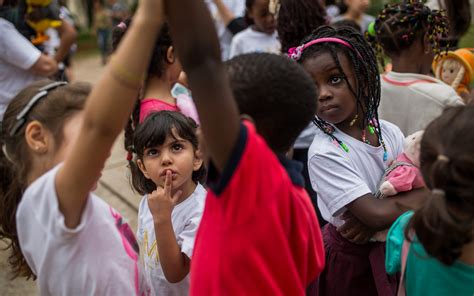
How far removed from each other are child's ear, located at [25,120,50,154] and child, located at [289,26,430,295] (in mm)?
1012

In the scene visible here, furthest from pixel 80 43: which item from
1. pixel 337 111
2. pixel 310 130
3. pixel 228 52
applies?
pixel 337 111

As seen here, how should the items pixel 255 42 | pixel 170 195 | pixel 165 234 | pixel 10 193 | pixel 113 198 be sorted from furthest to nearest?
pixel 113 198 → pixel 255 42 → pixel 170 195 → pixel 165 234 → pixel 10 193

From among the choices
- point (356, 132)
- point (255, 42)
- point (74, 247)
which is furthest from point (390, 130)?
point (255, 42)

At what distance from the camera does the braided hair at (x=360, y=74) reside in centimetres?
204

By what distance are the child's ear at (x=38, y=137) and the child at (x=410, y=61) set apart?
1874 mm

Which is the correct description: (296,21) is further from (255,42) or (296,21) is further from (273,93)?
Answer: (273,93)

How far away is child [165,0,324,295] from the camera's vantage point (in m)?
1.08

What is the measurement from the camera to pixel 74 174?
1.21 metres

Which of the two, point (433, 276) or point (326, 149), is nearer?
point (433, 276)

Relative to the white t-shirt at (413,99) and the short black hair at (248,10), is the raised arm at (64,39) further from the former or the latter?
the white t-shirt at (413,99)

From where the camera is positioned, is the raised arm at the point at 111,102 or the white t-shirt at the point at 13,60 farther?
the white t-shirt at the point at 13,60

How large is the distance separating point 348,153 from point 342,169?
0.32 feet

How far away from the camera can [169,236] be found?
5.77ft

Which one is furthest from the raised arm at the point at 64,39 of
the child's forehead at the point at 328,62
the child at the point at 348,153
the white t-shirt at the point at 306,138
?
the child's forehead at the point at 328,62
